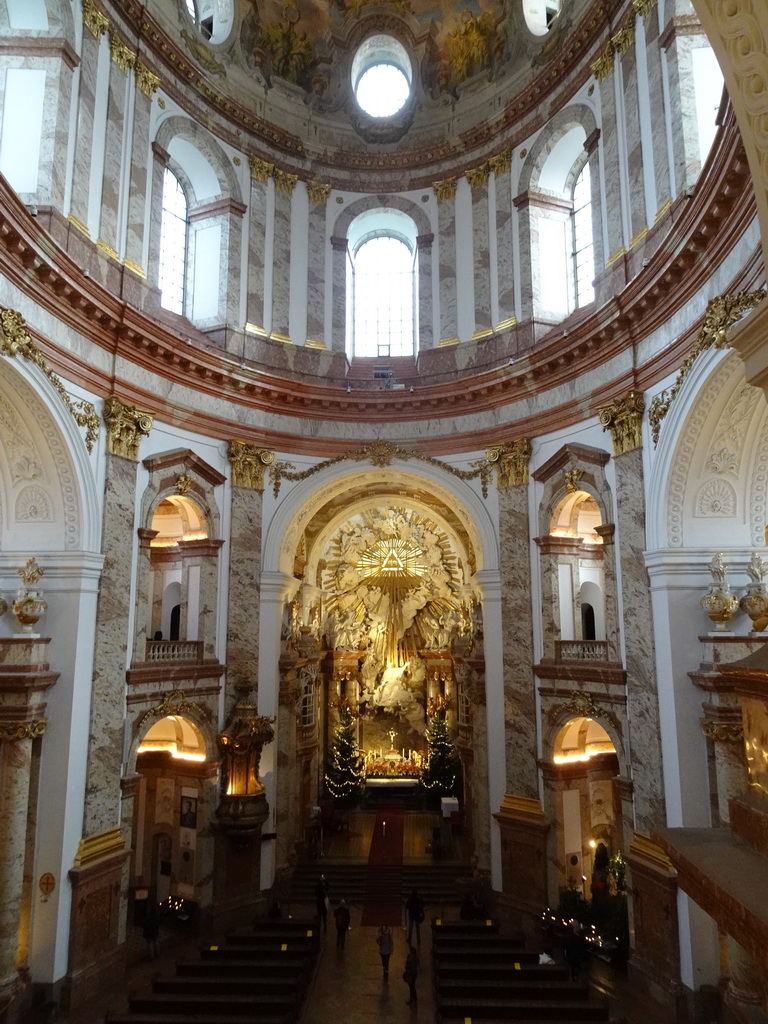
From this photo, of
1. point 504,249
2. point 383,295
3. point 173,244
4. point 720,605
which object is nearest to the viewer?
point 720,605

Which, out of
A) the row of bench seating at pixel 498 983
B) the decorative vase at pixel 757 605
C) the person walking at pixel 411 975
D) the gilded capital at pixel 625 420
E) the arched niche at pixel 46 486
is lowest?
the person walking at pixel 411 975

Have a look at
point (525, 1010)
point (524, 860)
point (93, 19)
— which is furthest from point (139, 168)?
point (525, 1010)

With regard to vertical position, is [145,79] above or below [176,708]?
above

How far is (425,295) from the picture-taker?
22.8 m

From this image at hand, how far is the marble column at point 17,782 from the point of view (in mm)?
13430

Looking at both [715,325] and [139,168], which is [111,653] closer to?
[139,168]

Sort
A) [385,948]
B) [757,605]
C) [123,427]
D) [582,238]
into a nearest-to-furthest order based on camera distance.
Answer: [757,605] → [385,948] → [123,427] → [582,238]

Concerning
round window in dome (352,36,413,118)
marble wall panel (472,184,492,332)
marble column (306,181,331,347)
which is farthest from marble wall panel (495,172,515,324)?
marble column (306,181,331,347)

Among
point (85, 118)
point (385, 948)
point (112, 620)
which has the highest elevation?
point (85, 118)

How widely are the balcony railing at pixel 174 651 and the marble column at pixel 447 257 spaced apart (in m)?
11.2

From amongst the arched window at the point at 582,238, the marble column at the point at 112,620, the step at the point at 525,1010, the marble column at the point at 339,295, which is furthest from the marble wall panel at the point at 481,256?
the step at the point at 525,1010

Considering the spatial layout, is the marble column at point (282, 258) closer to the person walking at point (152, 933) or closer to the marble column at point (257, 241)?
the marble column at point (257, 241)

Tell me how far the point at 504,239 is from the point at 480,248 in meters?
0.86

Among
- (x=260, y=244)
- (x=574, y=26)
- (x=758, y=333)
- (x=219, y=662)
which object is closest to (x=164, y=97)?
(x=260, y=244)
